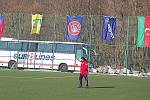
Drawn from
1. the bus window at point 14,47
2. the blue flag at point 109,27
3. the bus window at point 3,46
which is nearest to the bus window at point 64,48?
the bus window at point 14,47

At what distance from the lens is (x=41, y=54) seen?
46969 mm

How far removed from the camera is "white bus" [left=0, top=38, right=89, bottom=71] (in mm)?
45906

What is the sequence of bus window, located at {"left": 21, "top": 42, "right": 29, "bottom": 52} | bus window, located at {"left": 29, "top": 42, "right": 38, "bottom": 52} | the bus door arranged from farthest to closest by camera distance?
bus window, located at {"left": 21, "top": 42, "right": 29, "bottom": 52}
bus window, located at {"left": 29, "top": 42, "right": 38, "bottom": 52}
the bus door

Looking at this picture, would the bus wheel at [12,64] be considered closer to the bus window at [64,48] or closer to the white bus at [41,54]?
the white bus at [41,54]

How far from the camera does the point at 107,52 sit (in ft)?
155

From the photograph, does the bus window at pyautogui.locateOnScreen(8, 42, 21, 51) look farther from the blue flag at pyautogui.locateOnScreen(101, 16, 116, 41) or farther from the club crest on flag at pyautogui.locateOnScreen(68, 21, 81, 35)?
the blue flag at pyautogui.locateOnScreen(101, 16, 116, 41)

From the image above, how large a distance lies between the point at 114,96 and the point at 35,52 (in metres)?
25.6

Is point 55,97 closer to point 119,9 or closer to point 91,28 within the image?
point 91,28

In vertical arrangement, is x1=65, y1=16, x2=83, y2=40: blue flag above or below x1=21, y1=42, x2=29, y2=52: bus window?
above

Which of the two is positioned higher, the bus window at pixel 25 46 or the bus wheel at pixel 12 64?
the bus window at pixel 25 46

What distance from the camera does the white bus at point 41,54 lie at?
45906mm

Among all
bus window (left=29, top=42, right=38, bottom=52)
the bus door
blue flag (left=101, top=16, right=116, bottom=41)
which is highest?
blue flag (left=101, top=16, right=116, bottom=41)

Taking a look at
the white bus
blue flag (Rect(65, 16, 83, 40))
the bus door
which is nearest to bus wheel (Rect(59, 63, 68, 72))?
the white bus

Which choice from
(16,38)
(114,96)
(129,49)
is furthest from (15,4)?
(114,96)
